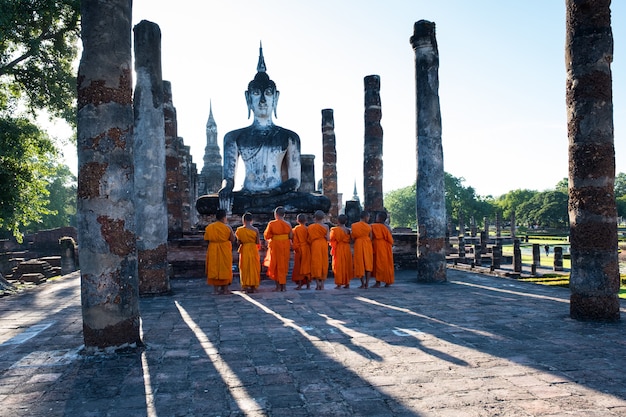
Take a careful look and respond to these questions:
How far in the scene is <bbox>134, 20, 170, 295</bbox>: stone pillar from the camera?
7.69 m

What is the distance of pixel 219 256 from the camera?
317 inches

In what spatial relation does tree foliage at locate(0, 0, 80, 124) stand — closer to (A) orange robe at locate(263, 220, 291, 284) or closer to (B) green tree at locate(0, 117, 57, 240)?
(B) green tree at locate(0, 117, 57, 240)

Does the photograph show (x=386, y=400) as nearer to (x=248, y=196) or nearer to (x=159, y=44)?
(x=159, y=44)

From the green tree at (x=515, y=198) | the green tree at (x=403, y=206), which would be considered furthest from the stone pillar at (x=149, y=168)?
the green tree at (x=515, y=198)

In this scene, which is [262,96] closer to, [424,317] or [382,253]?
[382,253]

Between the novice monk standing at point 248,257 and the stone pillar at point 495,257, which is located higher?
the novice monk standing at point 248,257

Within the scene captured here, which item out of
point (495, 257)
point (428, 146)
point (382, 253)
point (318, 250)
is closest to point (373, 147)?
point (428, 146)

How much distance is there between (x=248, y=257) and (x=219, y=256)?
19.3 inches

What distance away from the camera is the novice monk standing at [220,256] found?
793 cm

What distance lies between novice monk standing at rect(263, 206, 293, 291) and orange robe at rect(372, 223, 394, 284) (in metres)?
1.64

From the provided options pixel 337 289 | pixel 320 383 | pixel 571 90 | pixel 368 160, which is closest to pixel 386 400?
pixel 320 383

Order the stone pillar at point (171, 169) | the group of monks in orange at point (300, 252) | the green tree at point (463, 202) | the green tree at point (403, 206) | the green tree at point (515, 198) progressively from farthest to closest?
the green tree at point (515, 198), the green tree at point (403, 206), the green tree at point (463, 202), the stone pillar at point (171, 169), the group of monks in orange at point (300, 252)

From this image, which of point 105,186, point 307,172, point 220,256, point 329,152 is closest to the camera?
point 105,186

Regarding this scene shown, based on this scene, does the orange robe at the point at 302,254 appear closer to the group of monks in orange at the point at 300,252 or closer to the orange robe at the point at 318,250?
the group of monks in orange at the point at 300,252
